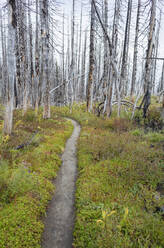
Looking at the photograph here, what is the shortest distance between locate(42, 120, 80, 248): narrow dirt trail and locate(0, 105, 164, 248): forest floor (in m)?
0.09

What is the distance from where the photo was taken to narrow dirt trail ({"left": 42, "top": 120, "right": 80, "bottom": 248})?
3.08m

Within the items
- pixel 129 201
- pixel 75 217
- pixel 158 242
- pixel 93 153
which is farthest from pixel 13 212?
pixel 93 153

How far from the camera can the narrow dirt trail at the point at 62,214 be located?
10.1ft

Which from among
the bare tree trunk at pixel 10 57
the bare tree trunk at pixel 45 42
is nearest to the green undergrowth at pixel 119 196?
the bare tree trunk at pixel 10 57

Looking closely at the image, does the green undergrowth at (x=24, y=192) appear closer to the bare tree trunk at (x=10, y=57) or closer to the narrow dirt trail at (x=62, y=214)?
the narrow dirt trail at (x=62, y=214)

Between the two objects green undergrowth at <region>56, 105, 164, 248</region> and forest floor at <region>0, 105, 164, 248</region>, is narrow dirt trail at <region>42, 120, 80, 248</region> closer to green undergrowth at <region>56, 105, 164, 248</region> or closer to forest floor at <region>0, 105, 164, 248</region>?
forest floor at <region>0, 105, 164, 248</region>

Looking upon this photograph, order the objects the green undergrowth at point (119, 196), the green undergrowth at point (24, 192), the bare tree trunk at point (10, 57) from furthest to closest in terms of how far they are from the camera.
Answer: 1. the bare tree trunk at point (10, 57)
2. the green undergrowth at point (24, 192)
3. the green undergrowth at point (119, 196)

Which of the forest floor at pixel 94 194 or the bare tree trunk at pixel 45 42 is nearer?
the forest floor at pixel 94 194

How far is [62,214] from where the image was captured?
3762 millimetres

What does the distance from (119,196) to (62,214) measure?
5.19 ft

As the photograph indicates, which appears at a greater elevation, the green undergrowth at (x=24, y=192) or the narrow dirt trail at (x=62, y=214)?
the green undergrowth at (x=24, y=192)

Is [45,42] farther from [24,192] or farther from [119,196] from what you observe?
[119,196]

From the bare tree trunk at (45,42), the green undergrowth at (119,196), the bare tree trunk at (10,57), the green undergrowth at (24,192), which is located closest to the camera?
the green undergrowth at (119,196)

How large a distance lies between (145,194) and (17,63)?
56.7 feet
